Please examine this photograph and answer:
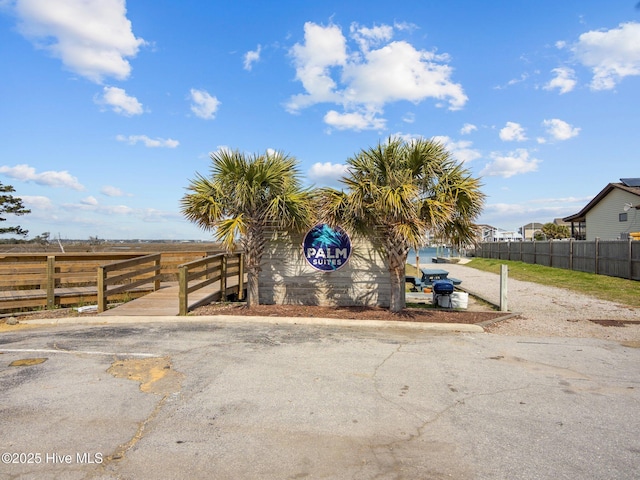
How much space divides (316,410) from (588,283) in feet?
61.5

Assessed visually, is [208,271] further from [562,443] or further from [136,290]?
[562,443]

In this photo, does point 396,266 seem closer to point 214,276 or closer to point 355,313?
point 355,313

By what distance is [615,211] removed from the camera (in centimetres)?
2992

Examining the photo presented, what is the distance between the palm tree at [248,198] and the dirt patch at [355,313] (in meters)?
1.53

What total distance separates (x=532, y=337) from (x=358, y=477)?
6279 millimetres

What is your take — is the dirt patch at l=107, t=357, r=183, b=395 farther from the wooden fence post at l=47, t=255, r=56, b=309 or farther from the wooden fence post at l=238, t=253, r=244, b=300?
the wooden fence post at l=238, t=253, r=244, b=300

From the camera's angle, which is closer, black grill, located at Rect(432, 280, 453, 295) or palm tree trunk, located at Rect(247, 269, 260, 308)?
palm tree trunk, located at Rect(247, 269, 260, 308)

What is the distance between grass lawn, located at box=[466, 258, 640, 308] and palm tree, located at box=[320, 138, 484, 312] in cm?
771

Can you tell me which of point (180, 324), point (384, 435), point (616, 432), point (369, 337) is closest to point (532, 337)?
point (369, 337)

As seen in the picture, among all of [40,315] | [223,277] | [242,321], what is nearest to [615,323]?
[242,321]

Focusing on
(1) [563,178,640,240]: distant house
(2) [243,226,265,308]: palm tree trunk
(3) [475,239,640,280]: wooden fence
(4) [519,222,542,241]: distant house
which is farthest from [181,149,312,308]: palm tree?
(4) [519,222,542,241]: distant house

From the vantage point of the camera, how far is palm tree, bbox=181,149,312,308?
1005 cm

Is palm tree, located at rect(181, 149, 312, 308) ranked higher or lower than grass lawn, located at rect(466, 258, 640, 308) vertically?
higher

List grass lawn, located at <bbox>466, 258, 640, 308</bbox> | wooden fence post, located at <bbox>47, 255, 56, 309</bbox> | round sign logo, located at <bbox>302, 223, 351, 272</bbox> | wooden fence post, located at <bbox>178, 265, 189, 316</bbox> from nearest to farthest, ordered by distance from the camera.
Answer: wooden fence post, located at <bbox>178, 265, 189, 316</bbox>, wooden fence post, located at <bbox>47, 255, 56, 309</bbox>, round sign logo, located at <bbox>302, 223, 351, 272</bbox>, grass lawn, located at <bbox>466, 258, 640, 308</bbox>
